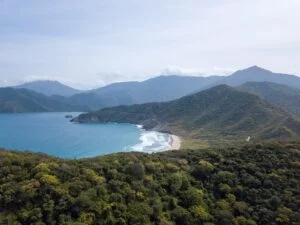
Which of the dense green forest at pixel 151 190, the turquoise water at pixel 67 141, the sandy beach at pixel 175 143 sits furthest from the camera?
the turquoise water at pixel 67 141

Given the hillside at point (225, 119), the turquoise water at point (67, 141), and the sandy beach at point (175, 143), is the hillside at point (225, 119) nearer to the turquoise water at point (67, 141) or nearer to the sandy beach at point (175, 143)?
the sandy beach at point (175, 143)

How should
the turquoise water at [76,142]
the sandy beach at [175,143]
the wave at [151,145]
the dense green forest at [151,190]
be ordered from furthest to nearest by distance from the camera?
the turquoise water at [76,142]
the sandy beach at [175,143]
the wave at [151,145]
the dense green forest at [151,190]

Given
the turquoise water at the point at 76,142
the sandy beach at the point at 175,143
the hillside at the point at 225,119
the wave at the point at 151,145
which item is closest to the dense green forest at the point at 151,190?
the wave at the point at 151,145

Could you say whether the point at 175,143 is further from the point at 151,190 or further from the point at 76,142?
the point at 151,190

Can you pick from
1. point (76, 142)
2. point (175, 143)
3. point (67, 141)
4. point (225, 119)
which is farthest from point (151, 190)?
point (225, 119)

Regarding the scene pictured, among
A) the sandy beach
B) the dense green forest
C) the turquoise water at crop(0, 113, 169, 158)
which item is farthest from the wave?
the dense green forest

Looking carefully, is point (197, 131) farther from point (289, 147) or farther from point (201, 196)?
point (201, 196)
